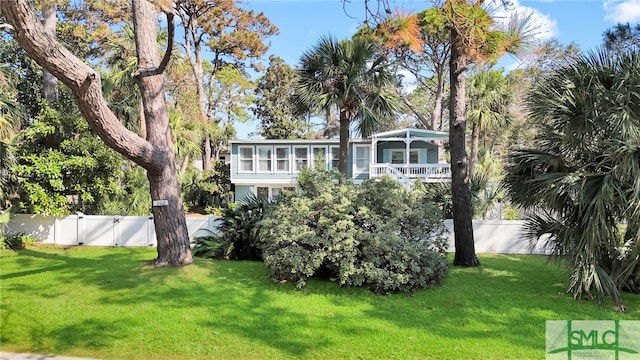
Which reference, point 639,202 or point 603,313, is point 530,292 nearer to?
point 603,313

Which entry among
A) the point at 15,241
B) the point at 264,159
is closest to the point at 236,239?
the point at 15,241

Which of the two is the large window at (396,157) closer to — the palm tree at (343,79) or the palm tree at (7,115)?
the palm tree at (343,79)

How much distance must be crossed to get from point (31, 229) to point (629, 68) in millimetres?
15697

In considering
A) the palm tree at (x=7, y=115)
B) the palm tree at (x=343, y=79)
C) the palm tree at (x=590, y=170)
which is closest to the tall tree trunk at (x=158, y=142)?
the palm tree at (x=343, y=79)

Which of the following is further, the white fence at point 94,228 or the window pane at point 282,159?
the window pane at point 282,159

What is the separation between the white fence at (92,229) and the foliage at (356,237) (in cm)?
621

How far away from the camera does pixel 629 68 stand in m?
6.28

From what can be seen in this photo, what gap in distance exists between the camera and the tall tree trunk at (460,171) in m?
8.95

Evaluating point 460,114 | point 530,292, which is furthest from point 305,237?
point 460,114

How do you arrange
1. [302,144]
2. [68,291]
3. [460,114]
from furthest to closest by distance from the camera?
A: 1. [302,144]
2. [460,114]
3. [68,291]

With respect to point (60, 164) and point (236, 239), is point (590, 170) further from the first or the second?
point (60, 164)

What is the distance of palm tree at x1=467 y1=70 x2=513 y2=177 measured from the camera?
2203 cm

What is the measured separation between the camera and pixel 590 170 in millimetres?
6852

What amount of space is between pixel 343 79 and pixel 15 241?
10.8m
